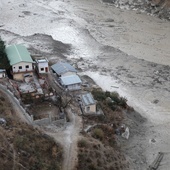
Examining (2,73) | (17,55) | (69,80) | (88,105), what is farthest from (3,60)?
(88,105)

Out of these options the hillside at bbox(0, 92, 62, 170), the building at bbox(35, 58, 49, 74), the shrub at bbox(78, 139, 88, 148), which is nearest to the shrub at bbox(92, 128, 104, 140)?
the shrub at bbox(78, 139, 88, 148)

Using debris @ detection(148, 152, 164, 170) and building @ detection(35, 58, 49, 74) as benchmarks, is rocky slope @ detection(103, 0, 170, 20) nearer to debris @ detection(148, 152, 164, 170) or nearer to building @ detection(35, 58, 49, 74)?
building @ detection(35, 58, 49, 74)

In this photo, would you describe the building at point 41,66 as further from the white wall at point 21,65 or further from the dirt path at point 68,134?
the dirt path at point 68,134

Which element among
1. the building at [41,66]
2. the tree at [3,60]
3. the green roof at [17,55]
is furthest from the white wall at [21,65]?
the building at [41,66]

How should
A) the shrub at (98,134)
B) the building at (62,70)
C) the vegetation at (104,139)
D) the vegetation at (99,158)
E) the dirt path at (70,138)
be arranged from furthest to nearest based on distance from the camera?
1. the building at (62,70)
2. the shrub at (98,134)
3. the vegetation at (104,139)
4. the vegetation at (99,158)
5. the dirt path at (70,138)

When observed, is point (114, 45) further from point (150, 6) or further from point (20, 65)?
point (20, 65)

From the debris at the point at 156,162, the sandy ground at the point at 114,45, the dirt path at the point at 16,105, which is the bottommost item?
the sandy ground at the point at 114,45

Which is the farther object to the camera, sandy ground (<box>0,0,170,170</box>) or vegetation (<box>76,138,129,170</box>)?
sandy ground (<box>0,0,170,170</box>)
